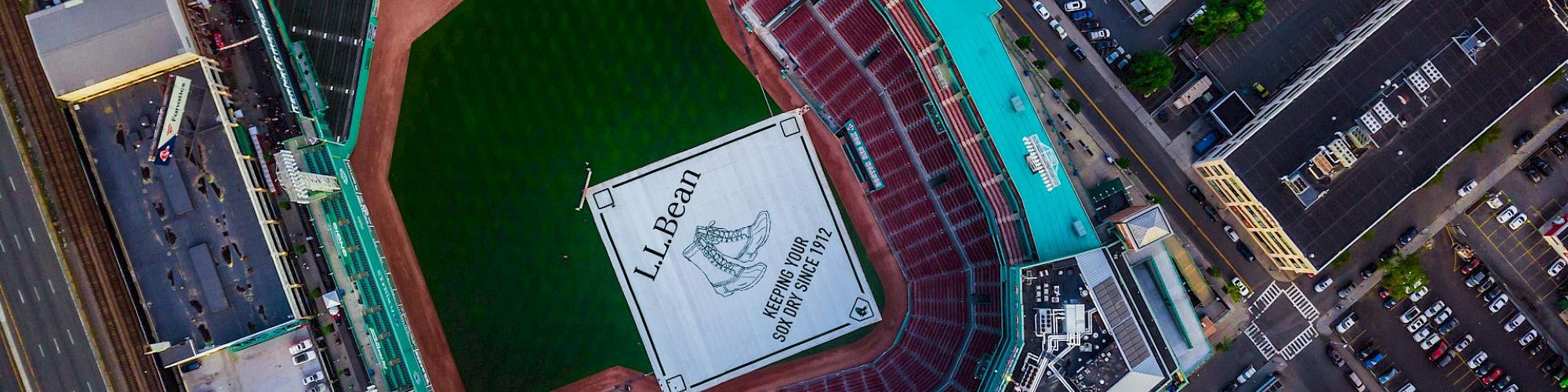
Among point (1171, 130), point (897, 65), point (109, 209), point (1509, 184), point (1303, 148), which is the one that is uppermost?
point (109, 209)

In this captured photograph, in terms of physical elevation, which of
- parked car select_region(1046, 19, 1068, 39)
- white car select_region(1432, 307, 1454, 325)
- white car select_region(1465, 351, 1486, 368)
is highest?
parked car select_region(1046, 19, 1068, 39)

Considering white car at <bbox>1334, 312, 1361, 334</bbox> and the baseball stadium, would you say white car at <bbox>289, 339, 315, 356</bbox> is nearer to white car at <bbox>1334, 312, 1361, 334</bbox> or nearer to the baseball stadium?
the baseball stadium

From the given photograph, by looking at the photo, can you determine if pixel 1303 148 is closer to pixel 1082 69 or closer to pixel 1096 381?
pixel 1082 69

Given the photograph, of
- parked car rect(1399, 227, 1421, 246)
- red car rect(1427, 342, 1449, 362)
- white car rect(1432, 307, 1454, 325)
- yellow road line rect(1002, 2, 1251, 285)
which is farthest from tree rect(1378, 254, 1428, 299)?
yellow road line rect(1002, 2, 1251, 285)

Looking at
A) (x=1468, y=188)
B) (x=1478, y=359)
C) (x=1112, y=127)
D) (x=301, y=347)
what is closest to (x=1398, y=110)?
(x=1468, y=188)

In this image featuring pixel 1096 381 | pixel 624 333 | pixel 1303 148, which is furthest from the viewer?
pixel 624 333

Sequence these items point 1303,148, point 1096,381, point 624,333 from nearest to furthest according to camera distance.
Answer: point 1096,381
point 1303,148
point 624,333

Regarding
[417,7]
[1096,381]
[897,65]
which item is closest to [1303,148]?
[1096,381]
